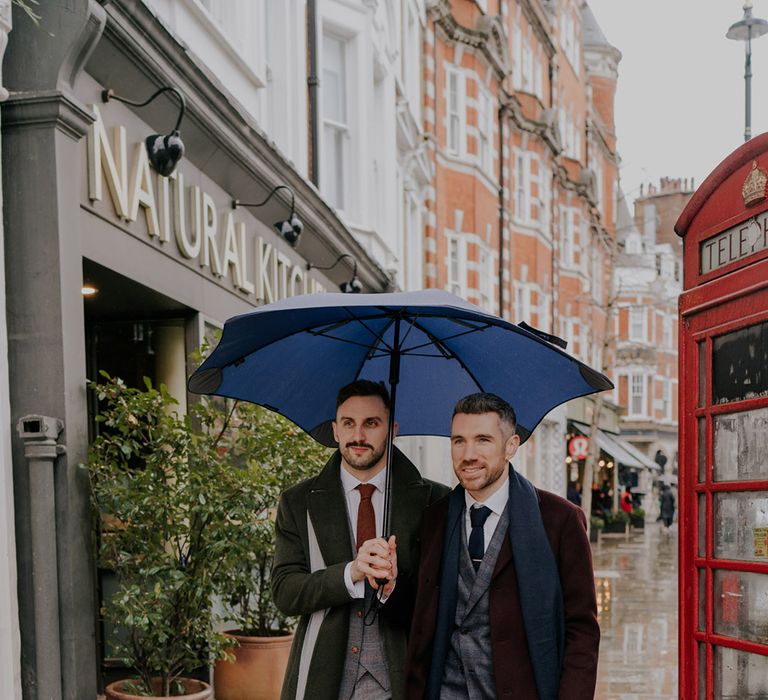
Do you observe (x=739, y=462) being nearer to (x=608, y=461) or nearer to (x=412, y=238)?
(x=412, y=238)

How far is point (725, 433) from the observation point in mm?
4539

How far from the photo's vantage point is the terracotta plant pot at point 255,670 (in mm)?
7273

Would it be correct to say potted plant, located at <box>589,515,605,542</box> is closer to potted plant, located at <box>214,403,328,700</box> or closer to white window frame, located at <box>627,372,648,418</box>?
potted plant, located at <box>214,403,328,700</box>

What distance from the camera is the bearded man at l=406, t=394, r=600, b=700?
11.2 ft

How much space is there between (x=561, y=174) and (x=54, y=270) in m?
30.0

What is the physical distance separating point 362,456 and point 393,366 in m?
0.54

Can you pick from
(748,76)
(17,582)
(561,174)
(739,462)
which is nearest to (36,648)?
(17,582)

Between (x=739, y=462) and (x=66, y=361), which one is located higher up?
(x=66, y=361)

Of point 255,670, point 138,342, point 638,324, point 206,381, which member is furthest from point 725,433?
point 638,324

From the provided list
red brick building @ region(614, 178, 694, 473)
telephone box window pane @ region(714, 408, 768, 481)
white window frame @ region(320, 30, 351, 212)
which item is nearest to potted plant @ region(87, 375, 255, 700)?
telephone box window pane @ region(714, 408, 768, 481)

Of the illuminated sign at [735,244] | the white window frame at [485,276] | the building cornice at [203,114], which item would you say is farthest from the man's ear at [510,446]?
the white window frame at [485,276]

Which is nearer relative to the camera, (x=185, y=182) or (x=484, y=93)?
(x=185, y=182)

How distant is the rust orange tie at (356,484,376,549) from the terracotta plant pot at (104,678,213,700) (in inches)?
107

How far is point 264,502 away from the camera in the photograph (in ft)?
21.5
